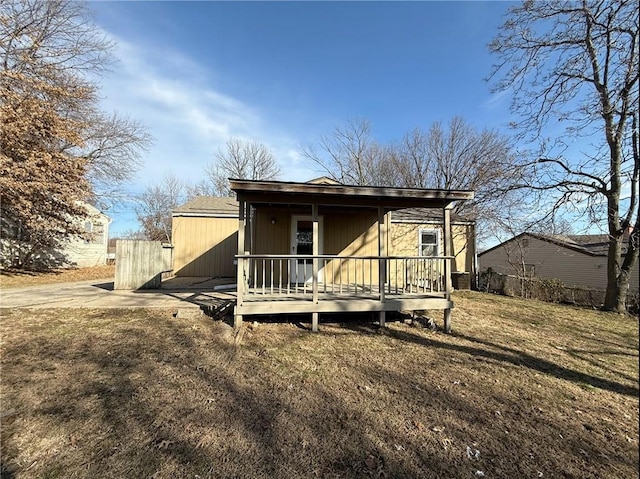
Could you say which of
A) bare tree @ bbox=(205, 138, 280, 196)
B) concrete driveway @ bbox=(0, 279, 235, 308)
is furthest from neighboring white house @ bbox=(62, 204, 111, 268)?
concrete driveway @ bbox=(0, 279, 235, 308)

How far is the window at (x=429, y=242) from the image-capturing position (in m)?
11.6

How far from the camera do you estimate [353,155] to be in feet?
71.4

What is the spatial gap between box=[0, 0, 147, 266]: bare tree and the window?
570 inches

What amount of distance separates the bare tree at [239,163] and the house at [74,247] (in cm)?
904

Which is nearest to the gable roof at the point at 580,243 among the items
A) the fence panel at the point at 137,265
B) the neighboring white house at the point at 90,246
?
the fence panel at the point at 137,265

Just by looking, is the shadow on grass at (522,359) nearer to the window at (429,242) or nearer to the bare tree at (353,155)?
the window at (429,242)

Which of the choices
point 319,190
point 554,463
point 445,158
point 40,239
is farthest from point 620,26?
point 40,239

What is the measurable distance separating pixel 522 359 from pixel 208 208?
1292 centimetres

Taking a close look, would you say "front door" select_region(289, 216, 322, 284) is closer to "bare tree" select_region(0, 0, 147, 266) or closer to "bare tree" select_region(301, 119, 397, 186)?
"bare tree" select_region(0, 0, 147, 266)

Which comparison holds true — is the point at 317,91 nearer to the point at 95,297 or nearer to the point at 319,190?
the point at 319,190

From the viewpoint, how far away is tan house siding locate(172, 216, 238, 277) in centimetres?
1315

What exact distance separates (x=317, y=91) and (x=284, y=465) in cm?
1374

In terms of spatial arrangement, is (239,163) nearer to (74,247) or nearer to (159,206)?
(159,206)

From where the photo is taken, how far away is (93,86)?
13.1 meters
